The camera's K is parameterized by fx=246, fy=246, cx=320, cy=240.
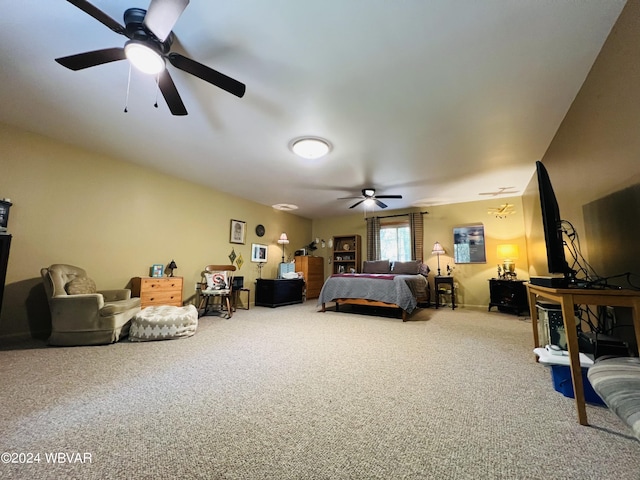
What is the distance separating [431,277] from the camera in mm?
5895

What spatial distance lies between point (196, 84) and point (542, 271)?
4922 millimetres

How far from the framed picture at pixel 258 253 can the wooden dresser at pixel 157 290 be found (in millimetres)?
2075

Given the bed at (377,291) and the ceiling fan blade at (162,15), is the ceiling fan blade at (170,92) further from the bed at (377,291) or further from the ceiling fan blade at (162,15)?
the bed at (377,291)

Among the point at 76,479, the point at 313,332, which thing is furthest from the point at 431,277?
the point at 76,479

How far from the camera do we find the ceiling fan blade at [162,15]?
4.32 feet

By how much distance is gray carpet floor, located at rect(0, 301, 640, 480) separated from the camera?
3.28 feet

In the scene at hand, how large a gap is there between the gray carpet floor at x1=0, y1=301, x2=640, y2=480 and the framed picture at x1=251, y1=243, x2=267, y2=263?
3.44m

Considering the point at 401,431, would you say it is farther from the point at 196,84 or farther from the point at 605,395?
the point at 196,84

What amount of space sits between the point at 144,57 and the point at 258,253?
460cm

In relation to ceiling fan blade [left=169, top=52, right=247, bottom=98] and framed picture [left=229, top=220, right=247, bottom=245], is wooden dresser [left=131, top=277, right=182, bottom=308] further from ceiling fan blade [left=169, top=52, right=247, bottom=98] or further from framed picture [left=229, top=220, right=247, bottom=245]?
ceiling fan blade [left=169, top=52, right=247, bottom=98]

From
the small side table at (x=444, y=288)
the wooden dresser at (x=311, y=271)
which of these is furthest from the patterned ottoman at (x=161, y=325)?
the small side table at (x=444, y=288)

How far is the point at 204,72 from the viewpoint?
5.65 ft

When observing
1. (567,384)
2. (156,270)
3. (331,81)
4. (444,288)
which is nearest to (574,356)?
(567,384)

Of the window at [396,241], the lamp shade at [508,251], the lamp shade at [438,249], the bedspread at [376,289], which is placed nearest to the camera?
the bedspread at [376,289]
